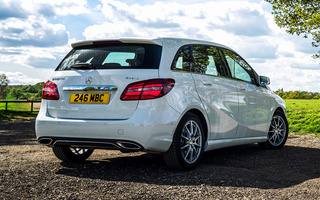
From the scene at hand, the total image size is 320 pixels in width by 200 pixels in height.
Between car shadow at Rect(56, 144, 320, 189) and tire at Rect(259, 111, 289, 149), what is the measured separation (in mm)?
602

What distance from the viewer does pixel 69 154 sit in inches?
248

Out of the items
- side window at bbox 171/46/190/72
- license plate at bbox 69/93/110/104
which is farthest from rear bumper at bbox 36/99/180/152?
side window at bbox 171/46/190/72

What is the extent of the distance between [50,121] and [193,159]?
208cm

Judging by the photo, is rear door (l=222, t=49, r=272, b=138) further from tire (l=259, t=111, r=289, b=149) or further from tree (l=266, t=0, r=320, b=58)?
tree (l=266, t=0, r=320, b=58)

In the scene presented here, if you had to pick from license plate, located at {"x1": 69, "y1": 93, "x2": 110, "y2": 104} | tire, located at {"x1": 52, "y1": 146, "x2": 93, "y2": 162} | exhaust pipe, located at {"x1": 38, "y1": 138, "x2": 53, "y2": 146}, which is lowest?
tire, located at {"x1": 52, "y1": 146, "x2": 93, "y2": 162}

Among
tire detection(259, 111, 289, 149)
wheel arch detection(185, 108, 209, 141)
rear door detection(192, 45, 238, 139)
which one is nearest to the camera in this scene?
wheel arch detection(185, 108, 209, 141)

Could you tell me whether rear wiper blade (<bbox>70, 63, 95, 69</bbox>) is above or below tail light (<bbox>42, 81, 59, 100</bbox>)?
above

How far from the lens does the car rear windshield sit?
532 centimetres

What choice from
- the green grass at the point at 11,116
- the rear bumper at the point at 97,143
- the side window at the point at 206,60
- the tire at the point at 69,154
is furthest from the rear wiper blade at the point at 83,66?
the green grass at the point at 11,116

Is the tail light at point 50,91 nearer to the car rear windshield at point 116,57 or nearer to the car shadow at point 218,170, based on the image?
the car rear windshield at point 116,57

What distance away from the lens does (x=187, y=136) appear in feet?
18.4

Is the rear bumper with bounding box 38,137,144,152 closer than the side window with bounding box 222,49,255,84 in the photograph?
Yes

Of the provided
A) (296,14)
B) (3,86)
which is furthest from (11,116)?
(3,86)

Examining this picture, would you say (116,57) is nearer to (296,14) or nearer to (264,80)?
(264,80)
